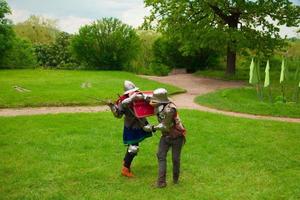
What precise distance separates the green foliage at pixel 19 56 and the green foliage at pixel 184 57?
8302 mm

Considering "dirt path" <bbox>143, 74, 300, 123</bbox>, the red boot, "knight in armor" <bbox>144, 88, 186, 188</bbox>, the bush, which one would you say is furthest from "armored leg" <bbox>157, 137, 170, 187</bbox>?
the bush

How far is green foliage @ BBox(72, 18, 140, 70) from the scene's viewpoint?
27656 millimetres

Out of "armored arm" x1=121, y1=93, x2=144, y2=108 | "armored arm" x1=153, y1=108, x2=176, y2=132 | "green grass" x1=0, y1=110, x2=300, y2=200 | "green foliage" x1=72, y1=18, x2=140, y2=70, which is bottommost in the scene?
"green grass" x1=0, y1=110, x2=300, y2=200

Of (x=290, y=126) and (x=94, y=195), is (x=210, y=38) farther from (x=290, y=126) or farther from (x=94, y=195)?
(x=94, y=195)

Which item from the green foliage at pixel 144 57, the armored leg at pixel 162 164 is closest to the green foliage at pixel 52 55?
the green foliage at pixel 144 57

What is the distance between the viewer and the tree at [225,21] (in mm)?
23406

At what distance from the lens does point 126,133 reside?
28.0 ft

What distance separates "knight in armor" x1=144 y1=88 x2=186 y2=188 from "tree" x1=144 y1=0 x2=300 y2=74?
15.6 m

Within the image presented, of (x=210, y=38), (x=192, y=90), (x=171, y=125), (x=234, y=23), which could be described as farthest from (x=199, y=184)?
(x=234, y=23)

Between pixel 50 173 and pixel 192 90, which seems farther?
pixel 192 90

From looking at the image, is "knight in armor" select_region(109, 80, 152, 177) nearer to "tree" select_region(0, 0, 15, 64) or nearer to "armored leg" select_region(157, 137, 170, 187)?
"armored leg" select_region(157, 137, 170, 187)

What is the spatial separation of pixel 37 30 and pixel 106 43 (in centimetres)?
1880

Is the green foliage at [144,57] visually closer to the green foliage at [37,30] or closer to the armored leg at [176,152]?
the green foliage at [37,30]

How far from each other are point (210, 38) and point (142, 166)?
1520cm
